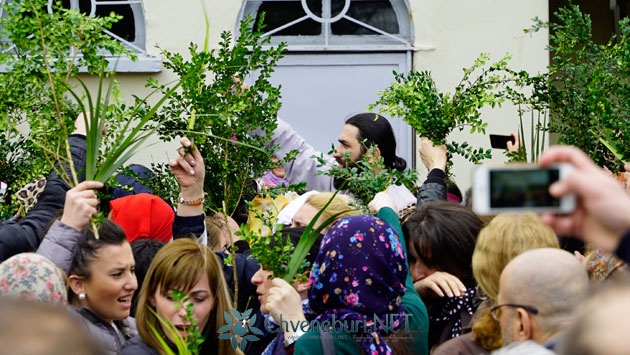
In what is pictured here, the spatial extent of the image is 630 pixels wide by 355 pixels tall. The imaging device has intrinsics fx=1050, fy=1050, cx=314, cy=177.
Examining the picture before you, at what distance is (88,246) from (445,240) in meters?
1.69

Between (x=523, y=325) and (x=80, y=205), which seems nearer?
(x=523, y=325)

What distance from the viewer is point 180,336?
414 cm

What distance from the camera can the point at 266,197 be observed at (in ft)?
19.3

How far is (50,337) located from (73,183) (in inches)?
127

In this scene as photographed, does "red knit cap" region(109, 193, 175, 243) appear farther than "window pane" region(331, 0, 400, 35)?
No

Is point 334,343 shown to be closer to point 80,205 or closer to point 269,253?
point 269,253

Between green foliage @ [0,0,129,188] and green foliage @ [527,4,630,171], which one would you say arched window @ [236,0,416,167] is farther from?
green foliage @ [0,0,129,188]

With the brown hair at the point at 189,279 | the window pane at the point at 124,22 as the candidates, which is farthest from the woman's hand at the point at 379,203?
the window pane at the point at 124,22

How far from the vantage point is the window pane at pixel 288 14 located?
Answer: 9656mm

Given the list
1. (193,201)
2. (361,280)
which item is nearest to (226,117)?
(193,201)

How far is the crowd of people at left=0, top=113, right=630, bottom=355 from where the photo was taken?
3.60 meters

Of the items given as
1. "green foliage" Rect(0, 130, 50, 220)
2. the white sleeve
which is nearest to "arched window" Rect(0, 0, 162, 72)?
the white sleeve

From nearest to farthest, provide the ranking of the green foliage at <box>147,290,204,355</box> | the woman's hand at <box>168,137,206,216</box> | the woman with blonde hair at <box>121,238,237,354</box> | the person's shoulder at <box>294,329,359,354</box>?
1. the person's shoulder at <box>294,329,359,354</box>
2. the green foliage at <box>147,290,204,355</box>
3. the woman with blonde hair at <box>121,238,237,354</box>
4. the woman's hand at <box>168,137,206,216</box>

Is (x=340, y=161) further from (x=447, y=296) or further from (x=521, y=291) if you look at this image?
(x=521, y=291)
